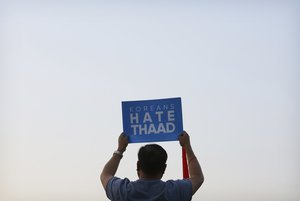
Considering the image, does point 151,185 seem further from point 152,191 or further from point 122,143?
point 122,143

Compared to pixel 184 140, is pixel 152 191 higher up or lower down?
lower down

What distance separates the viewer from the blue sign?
99 cm

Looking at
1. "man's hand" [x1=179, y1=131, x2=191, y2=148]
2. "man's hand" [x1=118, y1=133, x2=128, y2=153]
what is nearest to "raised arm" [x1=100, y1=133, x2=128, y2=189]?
"man's hand" [x1=118, y1=133, x2=128, y2=153]

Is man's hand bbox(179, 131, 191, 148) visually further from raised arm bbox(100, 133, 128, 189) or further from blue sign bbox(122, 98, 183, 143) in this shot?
raised arm bbox(100, 133, 128, 189)

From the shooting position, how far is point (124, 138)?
0.96m

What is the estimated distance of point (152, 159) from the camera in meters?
0.80

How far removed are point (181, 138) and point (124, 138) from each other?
153mm

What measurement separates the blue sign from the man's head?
167 millimetres

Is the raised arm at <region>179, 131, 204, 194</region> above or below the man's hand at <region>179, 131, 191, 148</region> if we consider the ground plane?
below

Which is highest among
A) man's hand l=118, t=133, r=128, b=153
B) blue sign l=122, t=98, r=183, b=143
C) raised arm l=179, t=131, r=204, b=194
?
blue sign l=122, t=98, r=183, b=143

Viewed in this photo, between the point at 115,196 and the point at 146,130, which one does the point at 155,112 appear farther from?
the point at 115,196

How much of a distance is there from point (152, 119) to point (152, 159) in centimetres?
21

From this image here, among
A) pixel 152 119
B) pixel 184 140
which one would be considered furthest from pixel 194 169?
pixel 152 119

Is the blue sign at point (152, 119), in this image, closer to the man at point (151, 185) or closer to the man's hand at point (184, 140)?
the man's hand at point (184, 140)
